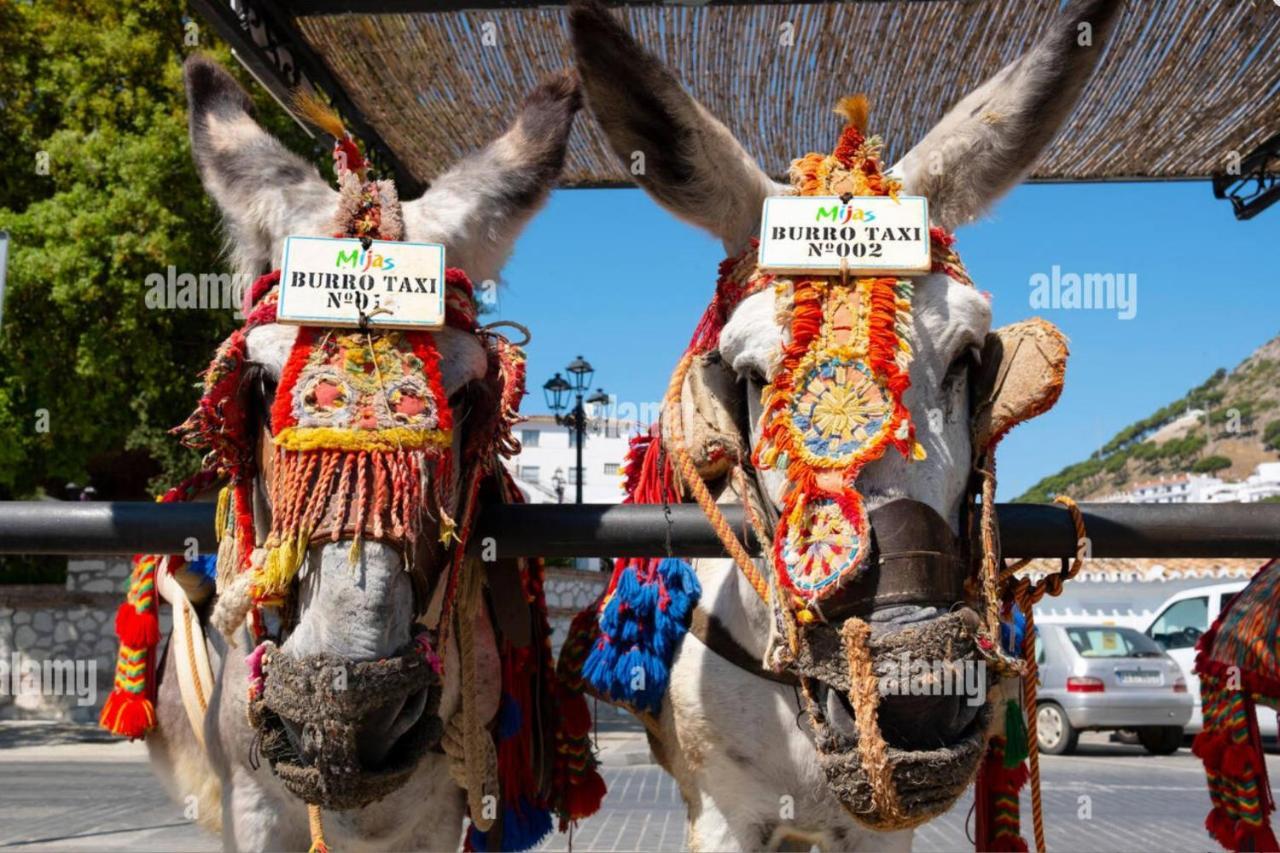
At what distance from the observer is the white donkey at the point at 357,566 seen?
2.52m

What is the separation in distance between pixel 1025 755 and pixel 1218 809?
0.76 meters

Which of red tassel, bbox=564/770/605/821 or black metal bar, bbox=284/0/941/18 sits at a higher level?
black metal bar, bbox=284/0/941/18

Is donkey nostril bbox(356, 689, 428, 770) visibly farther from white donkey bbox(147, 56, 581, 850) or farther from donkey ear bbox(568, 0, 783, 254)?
donkey ear bbox(568, 0, 783, 254)

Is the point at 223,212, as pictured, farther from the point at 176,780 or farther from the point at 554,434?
the point at 554,434

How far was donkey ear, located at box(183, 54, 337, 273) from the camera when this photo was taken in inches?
126

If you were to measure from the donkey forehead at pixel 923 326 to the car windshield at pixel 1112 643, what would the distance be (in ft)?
44.6

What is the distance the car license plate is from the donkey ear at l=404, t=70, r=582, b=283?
13342 millimetres

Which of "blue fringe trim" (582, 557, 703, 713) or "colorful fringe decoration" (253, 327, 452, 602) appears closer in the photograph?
"colorful fringe decoration" (253, 327, 452, 602)

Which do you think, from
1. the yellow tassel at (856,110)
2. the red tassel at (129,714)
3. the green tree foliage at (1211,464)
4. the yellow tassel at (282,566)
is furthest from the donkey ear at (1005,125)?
the green tree foliage at (1211,464)

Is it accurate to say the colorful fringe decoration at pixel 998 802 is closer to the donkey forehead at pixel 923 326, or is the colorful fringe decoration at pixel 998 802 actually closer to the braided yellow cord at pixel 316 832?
the donkey forehead at pixel 923 326

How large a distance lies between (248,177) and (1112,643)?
1477cm

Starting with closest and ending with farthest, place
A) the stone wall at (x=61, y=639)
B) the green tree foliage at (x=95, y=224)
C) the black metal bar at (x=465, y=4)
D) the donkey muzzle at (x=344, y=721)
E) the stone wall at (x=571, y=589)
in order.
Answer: the donkey muzzle at (x=344, y=721) < the black metal bar at (x=465, y=4) < the green tree foliage at (x=95, y=224) < the stone wall at (x=61, y=639) < the stone wall at (x=571, y=589)

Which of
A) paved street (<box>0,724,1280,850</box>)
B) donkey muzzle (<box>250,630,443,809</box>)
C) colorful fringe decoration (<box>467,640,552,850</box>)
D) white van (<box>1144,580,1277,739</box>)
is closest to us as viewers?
donkey muzzle (<box>250,630,443,809</box>)

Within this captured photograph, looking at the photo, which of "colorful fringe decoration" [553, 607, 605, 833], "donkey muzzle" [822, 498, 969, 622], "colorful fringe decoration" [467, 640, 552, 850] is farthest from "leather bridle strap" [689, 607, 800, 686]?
"donkey muzzle" [822, 498, 969, 622]
